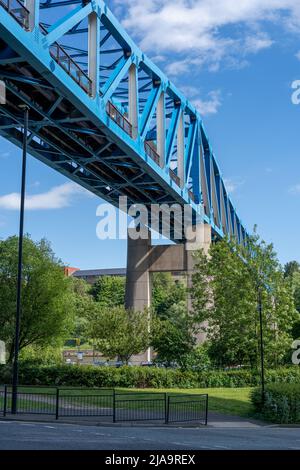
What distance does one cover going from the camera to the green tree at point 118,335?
39.9 m

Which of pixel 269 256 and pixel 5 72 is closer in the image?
pixel 5 72

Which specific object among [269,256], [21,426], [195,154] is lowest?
[21,426]

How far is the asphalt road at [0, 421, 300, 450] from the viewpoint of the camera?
42.8 ft

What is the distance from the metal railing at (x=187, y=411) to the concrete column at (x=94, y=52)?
17.1 metres

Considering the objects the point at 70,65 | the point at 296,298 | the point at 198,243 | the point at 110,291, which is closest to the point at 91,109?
the point at 70,65

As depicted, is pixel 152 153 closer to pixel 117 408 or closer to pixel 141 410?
pixel 117 408

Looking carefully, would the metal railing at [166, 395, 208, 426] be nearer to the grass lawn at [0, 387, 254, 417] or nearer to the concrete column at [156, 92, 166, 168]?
the grass lawn at [0, 387, 254, 417]

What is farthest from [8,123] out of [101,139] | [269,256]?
[269,256]

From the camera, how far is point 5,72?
1040 inches

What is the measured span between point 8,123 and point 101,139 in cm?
573

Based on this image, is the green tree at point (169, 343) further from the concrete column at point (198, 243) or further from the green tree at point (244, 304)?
the concrete column at point (198, 243)

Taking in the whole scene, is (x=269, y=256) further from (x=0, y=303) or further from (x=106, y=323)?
(x=0, y=303)

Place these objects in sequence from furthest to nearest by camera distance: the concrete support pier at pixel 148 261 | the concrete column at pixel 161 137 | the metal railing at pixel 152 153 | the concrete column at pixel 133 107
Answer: the concrete support pier at pixel 148 261
the concrete column at pixel 161 137
the metal railing at pixel 152 153
the concrete column at pixel 133 107

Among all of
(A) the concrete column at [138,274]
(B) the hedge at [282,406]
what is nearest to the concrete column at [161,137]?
(A) the concrete column at [138,274]
